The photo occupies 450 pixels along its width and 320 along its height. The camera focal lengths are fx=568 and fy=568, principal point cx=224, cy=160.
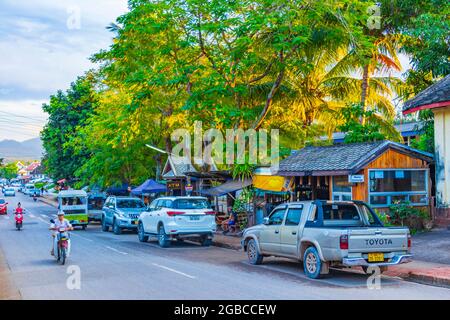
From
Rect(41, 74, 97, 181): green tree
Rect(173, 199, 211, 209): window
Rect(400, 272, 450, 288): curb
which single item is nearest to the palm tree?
Rect(173, 199, 211, 209): window

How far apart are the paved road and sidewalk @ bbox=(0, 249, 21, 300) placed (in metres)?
0.15

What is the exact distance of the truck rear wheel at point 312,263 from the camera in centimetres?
1297

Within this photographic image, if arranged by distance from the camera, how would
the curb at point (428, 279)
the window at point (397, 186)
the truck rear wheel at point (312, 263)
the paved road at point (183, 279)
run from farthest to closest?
the window at point (397, 186) < the truck rear wheel at point (312, 263) < the curb at point (428, 279) < the paved road at point (183, 279)

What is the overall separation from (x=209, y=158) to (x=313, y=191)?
6732mm

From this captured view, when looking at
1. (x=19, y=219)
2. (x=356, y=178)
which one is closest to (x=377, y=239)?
(x=356, y=178)

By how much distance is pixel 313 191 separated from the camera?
24.1 m

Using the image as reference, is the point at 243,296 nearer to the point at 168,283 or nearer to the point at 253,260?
the point at 168,283

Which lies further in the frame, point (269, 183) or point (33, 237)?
point (33, 237)

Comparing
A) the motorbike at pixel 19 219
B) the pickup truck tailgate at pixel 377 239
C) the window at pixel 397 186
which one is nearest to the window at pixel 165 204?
the window at pixel 397 186

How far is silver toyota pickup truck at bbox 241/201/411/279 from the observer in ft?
40.5

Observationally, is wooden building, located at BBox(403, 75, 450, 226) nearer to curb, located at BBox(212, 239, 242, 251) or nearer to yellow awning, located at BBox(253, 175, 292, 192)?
yellow awning, located at BBox(253, 175, 292, 192)

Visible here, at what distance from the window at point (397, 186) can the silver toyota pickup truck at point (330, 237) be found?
608 cm

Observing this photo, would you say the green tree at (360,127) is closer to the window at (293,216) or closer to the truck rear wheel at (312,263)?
the window at (293,216)
